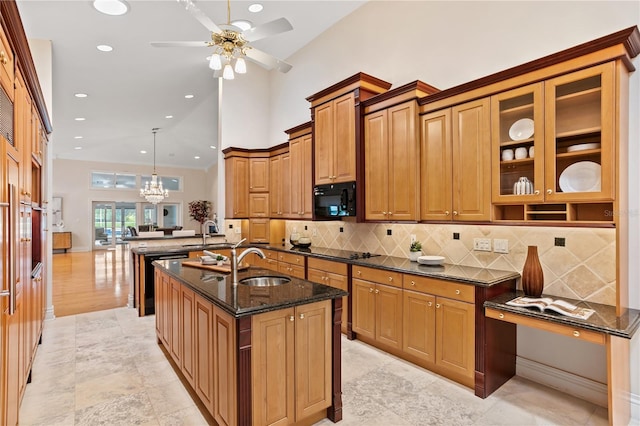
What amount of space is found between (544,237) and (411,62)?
2.33 meters

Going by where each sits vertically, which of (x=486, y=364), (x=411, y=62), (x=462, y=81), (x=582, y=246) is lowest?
(x=486, y=364)

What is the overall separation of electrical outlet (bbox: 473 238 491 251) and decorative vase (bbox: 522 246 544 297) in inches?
18.2

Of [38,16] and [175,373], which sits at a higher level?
[38,16]

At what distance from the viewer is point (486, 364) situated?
8.41 ft

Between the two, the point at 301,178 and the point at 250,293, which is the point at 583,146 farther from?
the point at 301,178

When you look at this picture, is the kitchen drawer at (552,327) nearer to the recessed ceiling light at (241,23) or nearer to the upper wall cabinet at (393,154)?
the upper wall cabinet at (393,154)

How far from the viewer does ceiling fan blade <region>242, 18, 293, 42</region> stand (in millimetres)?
2615

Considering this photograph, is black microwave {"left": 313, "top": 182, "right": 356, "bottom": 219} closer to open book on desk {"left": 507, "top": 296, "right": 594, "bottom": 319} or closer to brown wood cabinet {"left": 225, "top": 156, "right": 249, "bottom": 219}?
brown wood cabinet {"left": 225, "top": 156, "right": 249, "bottom": 219}

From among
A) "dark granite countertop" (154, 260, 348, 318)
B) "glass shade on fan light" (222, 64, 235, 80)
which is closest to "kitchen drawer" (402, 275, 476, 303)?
"dark granite countertop" (154, 260, 348, 318)

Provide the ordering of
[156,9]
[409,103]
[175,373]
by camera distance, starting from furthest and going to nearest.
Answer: [156,9] → [409,103] → [175,373]

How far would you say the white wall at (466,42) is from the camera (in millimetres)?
2414

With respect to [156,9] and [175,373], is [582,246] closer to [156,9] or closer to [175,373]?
[175,373]

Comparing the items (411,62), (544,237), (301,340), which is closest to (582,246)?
(544,237)

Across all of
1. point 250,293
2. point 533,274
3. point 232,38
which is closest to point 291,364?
point 250,293
